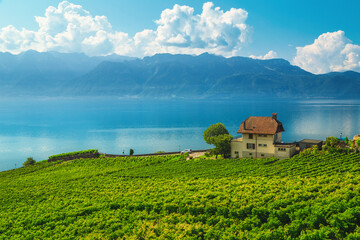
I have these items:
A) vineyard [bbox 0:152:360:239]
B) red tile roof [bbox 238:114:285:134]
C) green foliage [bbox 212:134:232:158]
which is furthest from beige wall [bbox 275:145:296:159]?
green foliage [bbox 212:134:232:158]

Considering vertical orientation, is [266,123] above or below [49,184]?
above

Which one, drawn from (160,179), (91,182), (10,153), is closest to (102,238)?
(160,179)

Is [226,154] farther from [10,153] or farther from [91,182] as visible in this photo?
[10,153]

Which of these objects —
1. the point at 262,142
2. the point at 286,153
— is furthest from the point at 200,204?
the point at 262,142

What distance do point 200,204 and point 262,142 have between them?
106 feet

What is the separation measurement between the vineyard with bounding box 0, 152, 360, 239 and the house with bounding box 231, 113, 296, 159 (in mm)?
3176

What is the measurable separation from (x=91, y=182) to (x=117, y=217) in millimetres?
21868

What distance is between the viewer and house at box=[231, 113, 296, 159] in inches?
2021

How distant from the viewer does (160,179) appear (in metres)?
42.6

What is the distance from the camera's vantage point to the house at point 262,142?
51344 mm

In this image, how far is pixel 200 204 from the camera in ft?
81.7

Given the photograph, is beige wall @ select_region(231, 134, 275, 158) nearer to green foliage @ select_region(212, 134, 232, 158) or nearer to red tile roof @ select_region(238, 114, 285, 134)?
green foliage @ select_region(212, 134, 232, 158)

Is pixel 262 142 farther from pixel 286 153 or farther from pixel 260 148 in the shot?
pixel 286 153

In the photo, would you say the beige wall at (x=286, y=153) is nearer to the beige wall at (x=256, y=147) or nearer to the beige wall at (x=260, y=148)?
the beige wall at (x=260, y=148)
